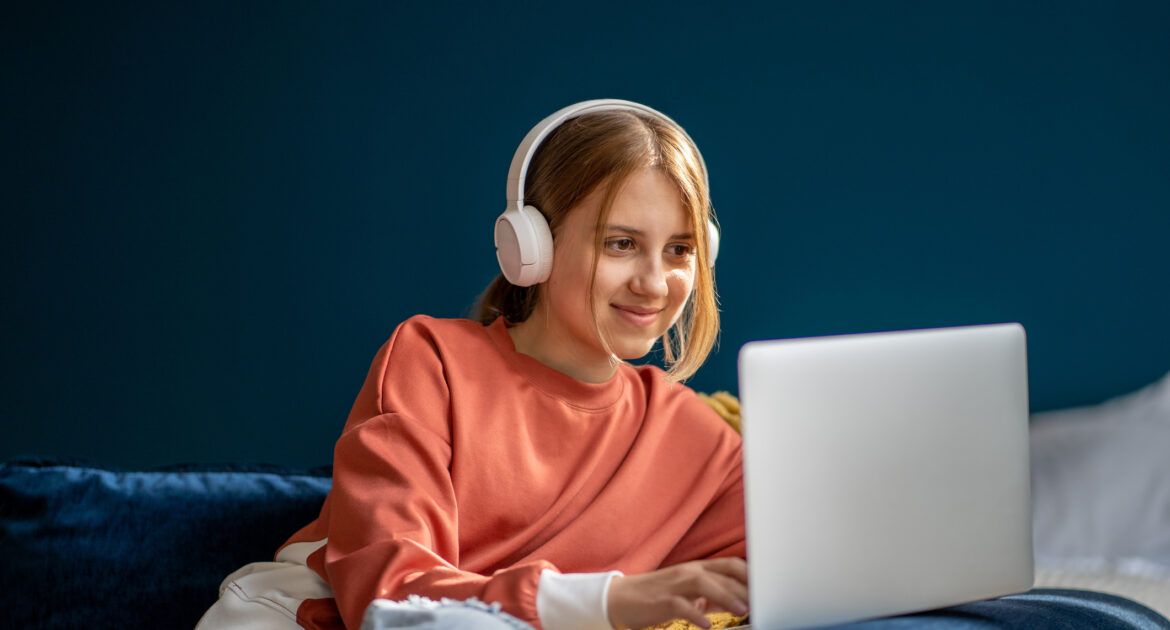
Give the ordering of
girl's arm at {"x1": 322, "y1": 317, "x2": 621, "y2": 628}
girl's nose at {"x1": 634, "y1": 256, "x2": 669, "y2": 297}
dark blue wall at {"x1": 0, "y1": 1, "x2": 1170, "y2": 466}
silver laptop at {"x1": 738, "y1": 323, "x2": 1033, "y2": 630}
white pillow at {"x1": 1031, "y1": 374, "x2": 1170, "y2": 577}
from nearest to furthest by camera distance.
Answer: silver laptop at {"x1": 738, "y1": 323, "x2": 1033, "y2": 630} → girl's arm at {"x1": 322, "y1": 317, "x2": 621, "y2": 628} → girl's nose at {"x1": 634, "y1": 256, "x2": 669, "y2": 297} → white pillow at {"x1": 1031, "y1": 374, "x2": 1170, "y2": 577} → dark blue wall at {"x1": 0, "y1": 1, "x2": 1170, "y2": 466}

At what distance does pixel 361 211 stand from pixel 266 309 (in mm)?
271

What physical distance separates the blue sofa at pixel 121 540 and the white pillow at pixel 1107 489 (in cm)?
110

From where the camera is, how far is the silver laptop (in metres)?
→ 0.95

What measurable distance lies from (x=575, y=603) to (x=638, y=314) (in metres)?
0.43

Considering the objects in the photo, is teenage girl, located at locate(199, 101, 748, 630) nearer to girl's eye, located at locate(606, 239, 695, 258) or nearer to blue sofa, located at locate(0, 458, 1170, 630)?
girl's eye, located at locate(606, 239, 695, 258)

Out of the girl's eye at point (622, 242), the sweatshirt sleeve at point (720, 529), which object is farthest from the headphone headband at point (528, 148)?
the sweatshirt sleeve at point (720, 529)

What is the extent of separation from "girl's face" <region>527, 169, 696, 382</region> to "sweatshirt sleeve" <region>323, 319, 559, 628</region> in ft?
0.57

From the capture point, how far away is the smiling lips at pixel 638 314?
1373 millimetres

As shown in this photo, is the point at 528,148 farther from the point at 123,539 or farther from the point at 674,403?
the point at 123,539

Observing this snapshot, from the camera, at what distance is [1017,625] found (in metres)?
1.10

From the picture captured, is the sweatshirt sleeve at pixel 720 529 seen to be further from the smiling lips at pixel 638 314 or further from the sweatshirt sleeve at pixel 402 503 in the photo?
the sweatshirt sleeve at pixel 402 503

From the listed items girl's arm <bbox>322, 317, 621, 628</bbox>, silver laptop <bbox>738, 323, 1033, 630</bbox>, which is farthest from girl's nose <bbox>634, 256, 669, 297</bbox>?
silver laptop <bbox>738, 323, 1033, 630</bbox>

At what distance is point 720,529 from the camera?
1.43 metres

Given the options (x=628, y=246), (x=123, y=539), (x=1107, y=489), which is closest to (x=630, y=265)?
(x=628, y=246)
